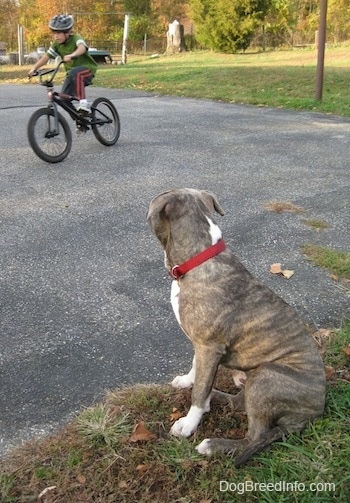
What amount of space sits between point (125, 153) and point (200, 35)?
84.8ft

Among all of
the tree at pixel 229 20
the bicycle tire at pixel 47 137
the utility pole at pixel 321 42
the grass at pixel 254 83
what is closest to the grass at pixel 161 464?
the bicycle tire at pixel 47 137

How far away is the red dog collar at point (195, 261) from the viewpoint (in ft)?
8.54

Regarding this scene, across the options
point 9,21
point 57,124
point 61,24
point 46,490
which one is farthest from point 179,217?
point 9,21

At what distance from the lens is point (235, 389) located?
2996 mm

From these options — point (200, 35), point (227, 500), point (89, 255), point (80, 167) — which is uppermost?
point (200, 35)

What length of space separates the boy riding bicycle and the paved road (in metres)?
0.91

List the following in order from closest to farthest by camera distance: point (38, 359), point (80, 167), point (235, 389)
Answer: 1. point (235, 389)
2. point (38, 359)
3. point (80, 167)

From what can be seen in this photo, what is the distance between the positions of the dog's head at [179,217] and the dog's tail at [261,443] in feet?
3.00

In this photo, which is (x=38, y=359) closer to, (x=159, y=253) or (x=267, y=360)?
(x=267, y=360)

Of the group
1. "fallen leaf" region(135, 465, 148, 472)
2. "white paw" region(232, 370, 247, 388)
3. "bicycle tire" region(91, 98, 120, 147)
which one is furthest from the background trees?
"fallen leaf" region(135, 465, 148, 472)

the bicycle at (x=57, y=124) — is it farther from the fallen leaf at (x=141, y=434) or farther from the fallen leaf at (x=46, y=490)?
the fallen leaf at (x=46, y=490)

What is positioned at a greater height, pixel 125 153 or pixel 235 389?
pixel 125 153

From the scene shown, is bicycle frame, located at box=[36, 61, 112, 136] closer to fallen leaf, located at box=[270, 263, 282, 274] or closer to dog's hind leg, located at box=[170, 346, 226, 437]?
fallen leaf, located at box=[270, 263, 282, 274]

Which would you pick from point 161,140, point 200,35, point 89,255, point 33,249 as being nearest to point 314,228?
point 89,255
